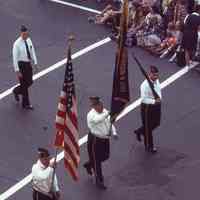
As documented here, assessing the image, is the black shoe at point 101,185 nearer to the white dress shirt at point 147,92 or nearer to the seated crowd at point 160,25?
the white dress shirt at point 147,92

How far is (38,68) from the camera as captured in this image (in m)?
20.2

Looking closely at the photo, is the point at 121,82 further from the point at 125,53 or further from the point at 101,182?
the point at 101,182

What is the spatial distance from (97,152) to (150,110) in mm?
1645

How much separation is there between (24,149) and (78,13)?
697cm

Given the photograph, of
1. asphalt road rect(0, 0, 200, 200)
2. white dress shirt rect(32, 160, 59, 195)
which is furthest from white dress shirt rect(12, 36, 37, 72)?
white dress shirt rect(32, 160, 59, 195)

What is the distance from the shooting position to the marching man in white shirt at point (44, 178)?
13991 mm

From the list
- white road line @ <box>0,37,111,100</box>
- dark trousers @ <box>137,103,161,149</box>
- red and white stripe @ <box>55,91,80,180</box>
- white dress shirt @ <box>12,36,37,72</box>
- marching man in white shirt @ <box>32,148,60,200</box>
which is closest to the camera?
marching man in white shirt @ <box>32,148,60,200</box>

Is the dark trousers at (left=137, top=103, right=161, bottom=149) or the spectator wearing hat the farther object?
the spectator wearing hat

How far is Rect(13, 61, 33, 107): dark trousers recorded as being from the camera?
18.2 m

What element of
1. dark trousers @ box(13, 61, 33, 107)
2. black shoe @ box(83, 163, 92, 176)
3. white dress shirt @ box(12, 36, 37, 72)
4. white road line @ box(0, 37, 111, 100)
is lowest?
black shoe @ box(83, 163, 92, 176)

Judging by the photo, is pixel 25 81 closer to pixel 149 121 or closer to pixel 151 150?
pixel 149 121

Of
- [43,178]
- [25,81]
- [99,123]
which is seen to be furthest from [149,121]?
[43,178]

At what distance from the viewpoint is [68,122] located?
14602mm

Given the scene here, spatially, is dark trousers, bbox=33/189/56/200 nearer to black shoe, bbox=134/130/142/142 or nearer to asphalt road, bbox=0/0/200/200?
asphalt road, bbox=0/0/200/200
